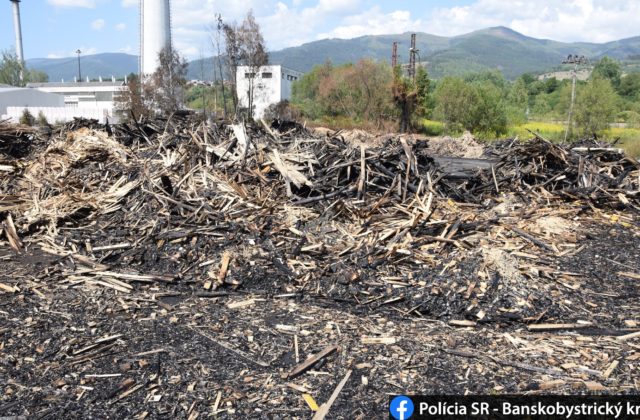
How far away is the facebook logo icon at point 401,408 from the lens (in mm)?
3504

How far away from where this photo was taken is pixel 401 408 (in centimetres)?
356

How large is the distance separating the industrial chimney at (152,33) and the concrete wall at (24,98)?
13955 millimetres

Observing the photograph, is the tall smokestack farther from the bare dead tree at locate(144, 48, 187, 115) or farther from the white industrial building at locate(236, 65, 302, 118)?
the bare dead tree at locate(144, 48, 187, 115)

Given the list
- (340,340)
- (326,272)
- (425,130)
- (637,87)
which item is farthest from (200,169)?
(637,87)

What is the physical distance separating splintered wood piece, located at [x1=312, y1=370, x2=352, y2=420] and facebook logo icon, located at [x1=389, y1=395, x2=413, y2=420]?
1.34 ft

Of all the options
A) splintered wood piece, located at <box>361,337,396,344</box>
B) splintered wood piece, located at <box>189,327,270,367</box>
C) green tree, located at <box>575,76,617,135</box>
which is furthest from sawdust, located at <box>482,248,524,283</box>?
green tree, located at <box>575,76,617,135</box>

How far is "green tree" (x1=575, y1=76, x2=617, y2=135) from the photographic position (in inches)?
1496

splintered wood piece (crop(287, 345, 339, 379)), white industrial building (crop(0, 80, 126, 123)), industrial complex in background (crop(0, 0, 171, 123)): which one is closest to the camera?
splintered wood piece (crop(287, 345, 339, 379))

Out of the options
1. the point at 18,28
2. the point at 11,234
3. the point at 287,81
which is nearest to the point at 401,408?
the point at 11,234

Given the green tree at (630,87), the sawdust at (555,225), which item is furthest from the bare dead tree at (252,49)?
the green tree at (630,87)

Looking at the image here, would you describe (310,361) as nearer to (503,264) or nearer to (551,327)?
(551,327)

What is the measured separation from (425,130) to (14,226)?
36.8m

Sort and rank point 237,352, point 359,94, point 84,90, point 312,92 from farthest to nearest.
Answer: point 84,90, point 312,92, point 359,94, point 237,352

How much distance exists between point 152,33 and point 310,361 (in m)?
42.6
